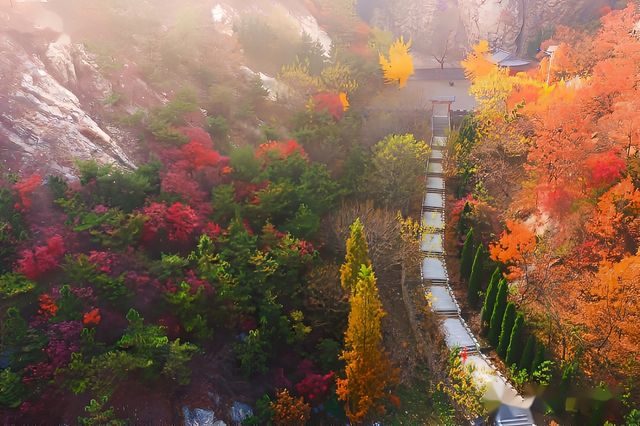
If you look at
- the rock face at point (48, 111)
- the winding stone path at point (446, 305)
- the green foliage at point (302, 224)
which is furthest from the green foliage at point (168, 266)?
the winding stone path at point (446, 305)

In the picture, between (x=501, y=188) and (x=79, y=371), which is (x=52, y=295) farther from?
(x=501, y=188)

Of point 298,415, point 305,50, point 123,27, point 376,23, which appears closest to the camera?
point 298,415

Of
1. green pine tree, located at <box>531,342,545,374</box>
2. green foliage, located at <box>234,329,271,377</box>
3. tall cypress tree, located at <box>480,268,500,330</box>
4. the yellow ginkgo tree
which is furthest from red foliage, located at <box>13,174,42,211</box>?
the yellow ginkgo tree

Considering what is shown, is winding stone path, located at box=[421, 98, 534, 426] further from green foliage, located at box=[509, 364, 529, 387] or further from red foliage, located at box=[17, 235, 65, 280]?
red foliage, located at box=[17, 235, 65, 280]

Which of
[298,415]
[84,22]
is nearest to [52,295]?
[298,415]

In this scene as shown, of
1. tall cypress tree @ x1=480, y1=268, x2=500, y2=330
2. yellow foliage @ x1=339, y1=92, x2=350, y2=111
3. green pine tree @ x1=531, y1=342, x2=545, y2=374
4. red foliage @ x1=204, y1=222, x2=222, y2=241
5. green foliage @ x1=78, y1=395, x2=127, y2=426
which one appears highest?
yellow foliage @ x1=339, y1=92, x2=350, y2=111
